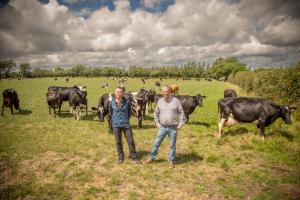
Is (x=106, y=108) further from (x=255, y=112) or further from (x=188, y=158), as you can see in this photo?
(x=255, y=112)

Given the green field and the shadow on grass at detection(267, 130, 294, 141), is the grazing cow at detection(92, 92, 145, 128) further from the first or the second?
the shadow on grass at detection(267, 130, 294, 141)

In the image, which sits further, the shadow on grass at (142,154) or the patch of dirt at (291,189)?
the shadow on grass at (142,154)

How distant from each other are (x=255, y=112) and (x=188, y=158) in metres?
4.36

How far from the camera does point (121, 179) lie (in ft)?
23.0

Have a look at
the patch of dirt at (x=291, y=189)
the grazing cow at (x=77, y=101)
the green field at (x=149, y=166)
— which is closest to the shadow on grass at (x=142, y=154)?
the green field at (x=149, y=166)

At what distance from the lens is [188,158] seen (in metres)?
8.66

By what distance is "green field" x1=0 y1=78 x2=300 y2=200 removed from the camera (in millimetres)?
6309

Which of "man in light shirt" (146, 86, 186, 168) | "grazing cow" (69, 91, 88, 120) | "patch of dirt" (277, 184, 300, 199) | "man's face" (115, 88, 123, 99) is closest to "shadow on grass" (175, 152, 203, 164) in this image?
"man in light shirt" (146, 86, 186, 168)

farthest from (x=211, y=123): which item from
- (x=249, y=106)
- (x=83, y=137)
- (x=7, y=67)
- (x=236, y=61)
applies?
(x=7, y=67)

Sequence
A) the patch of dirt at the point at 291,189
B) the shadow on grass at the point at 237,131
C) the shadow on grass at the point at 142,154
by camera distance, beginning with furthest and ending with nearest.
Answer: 1. the shadow on grass at the point at 237,131
2. the shadow on grass at the point at 142,154
3. the patch of dirt at the point at 291,189

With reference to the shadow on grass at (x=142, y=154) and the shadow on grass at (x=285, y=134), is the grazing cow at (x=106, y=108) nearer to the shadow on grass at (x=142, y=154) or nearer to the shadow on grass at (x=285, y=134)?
the shadow on grass at (x=142, y=154)

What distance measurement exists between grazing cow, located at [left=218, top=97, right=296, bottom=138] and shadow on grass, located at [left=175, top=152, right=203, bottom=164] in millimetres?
2634

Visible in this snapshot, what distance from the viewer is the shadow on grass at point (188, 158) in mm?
8469

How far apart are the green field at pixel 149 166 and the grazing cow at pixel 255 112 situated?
77cm
